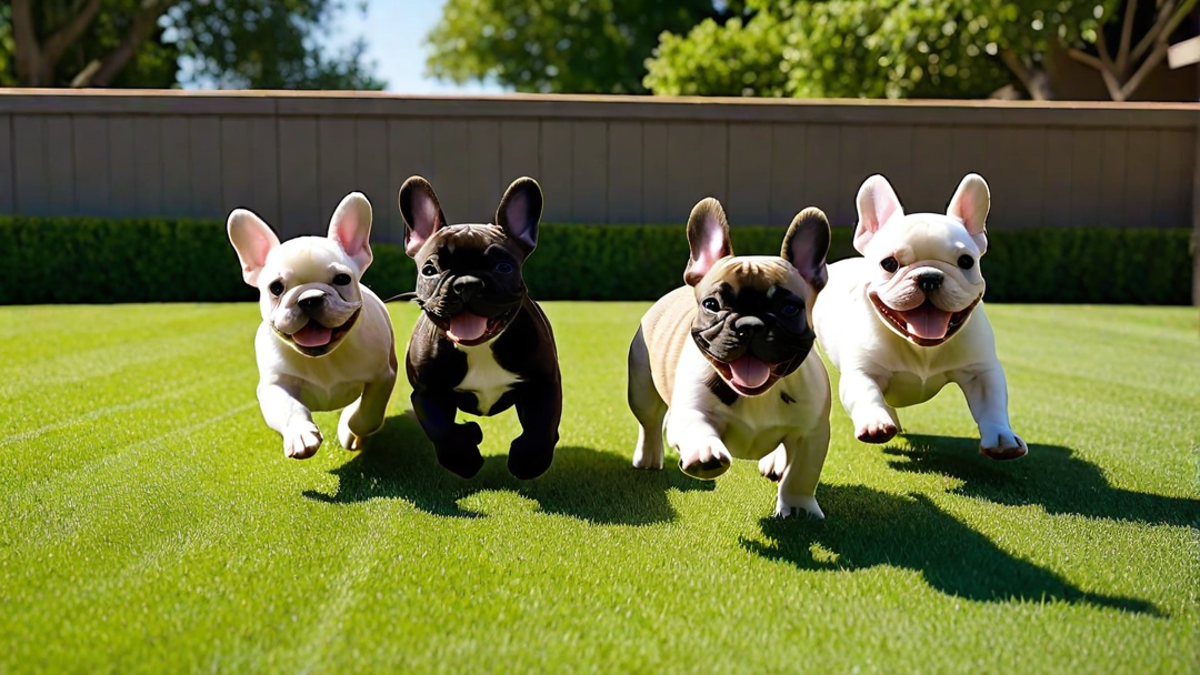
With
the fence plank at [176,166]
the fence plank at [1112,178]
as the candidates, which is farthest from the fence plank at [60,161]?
the fence plank at [1112,178]

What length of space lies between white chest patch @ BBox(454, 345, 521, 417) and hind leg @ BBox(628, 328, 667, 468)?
1.79 feet

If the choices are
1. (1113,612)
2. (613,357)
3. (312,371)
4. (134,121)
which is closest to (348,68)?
(134,121)

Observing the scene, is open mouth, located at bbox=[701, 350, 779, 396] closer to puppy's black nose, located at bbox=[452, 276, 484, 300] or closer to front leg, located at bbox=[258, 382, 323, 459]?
puppy's black nose, located at bbox=[452, 276, 484, 300]

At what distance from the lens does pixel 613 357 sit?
8.30m

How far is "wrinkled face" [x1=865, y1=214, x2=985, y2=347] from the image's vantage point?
3.85m

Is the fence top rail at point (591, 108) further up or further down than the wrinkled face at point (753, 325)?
further up

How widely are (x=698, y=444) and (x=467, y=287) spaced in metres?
1.02

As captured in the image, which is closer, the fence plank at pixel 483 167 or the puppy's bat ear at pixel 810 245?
the puppy's bat ear at pixel 810 245

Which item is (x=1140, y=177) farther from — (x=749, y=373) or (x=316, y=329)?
(x=316, y=329)

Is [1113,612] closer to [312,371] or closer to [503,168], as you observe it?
[312,371]

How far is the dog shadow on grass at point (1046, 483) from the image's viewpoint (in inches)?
161

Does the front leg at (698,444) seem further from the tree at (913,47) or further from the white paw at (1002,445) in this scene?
the tree at (913,47)

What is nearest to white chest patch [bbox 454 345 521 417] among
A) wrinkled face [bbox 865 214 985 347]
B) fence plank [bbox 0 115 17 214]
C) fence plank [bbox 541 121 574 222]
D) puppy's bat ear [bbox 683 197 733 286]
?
puppy's bat ear [bbox 683 197 733 286]

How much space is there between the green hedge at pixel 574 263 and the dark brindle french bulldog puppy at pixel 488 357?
8874 millimetres
